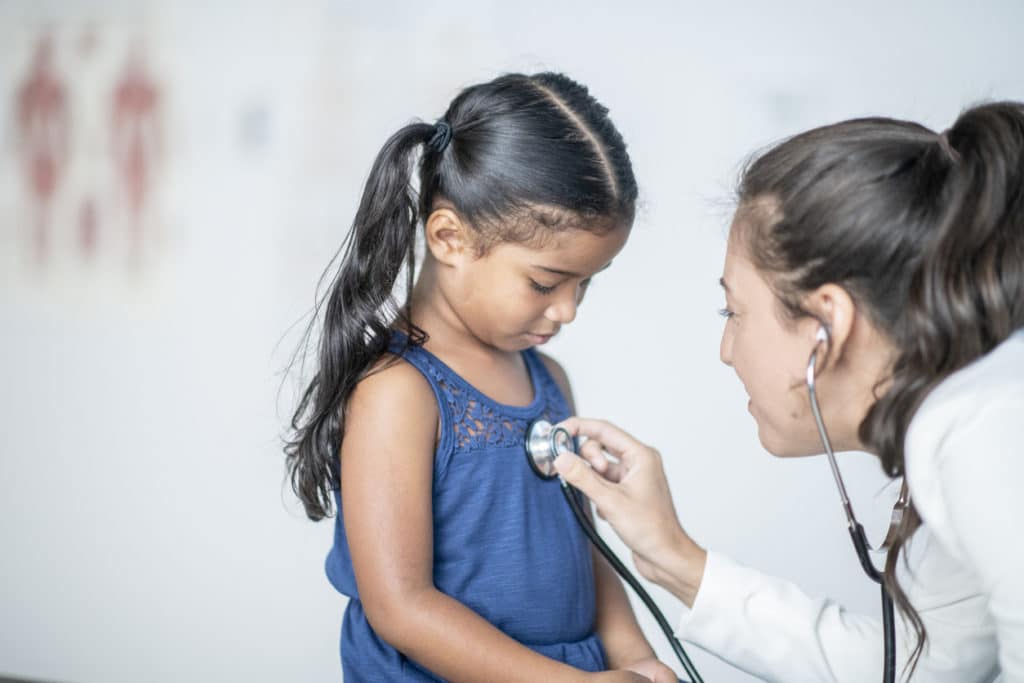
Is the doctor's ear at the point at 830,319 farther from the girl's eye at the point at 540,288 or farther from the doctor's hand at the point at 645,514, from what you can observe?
the girl's eye at the point at 540,288

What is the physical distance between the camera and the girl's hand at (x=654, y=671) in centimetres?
117

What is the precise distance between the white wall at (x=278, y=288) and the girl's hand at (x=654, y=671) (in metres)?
0.75

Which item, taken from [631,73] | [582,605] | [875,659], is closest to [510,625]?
[582,605]

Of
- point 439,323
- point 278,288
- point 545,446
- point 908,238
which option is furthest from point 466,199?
point 278,288

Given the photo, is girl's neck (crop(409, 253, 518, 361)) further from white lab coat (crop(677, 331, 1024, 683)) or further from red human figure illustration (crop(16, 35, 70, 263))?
red human figure illustration (crop(16, 35, 70, 263))

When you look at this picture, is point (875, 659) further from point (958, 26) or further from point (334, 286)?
point (958, 26)

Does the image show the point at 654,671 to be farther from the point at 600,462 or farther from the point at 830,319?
the point at 830,319

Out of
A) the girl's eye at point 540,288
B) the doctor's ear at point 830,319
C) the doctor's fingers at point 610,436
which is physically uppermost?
the doctor's ear at point 830,319

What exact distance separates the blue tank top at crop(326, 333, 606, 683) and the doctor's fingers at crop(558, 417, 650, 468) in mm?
78

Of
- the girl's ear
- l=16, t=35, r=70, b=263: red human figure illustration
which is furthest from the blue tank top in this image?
l=16, t=35, r=70, b=263: red human figure illustration

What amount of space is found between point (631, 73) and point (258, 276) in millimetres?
868

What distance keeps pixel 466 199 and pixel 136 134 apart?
4.16ft

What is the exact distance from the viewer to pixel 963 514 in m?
0.76

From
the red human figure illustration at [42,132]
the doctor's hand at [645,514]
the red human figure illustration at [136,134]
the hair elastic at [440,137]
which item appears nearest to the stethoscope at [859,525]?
the doctor's hand at [645,514]
